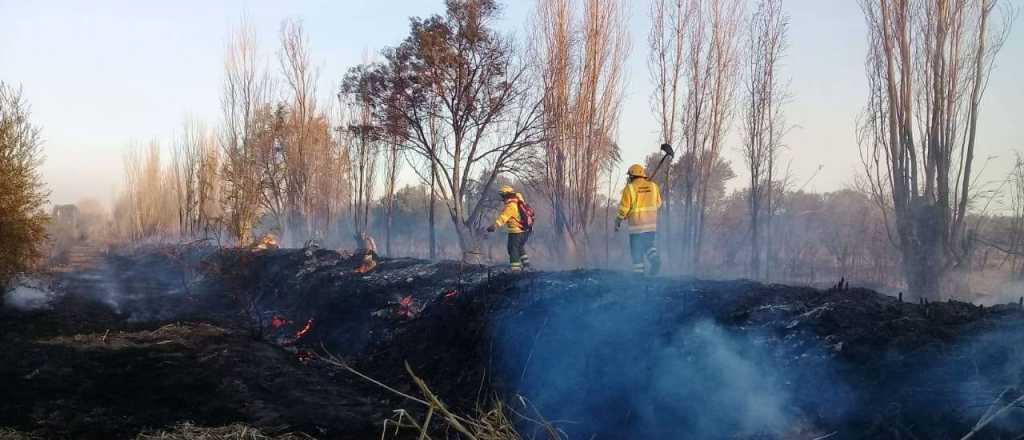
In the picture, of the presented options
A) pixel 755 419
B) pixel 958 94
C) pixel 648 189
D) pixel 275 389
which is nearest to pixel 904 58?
pixel 958 94

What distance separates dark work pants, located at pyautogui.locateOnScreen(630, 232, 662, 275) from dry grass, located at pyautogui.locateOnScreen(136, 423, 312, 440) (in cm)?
538

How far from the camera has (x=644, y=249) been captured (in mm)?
9781

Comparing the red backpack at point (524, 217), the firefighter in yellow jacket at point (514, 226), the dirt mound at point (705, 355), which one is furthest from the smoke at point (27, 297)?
the red backpack at point (524, 217)

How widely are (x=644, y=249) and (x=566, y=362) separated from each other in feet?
10.5

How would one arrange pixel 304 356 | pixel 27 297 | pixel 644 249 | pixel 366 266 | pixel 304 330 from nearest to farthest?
pixel 644 249, pixel 304 356, pixel 304 330, pixel 366 266, pixel 27 297

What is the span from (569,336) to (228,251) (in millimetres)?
9103

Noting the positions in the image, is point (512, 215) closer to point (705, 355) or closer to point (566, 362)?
point (566, 362)

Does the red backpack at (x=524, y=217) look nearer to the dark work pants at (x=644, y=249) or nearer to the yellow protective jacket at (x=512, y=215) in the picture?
the yellow protective jacket at (x=512, y=215)

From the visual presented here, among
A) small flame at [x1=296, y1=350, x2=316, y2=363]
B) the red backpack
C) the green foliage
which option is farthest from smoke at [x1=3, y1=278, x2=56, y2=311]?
the red backpack

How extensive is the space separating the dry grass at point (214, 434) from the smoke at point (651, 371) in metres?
2.36

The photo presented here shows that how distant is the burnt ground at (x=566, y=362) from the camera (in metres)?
4.91

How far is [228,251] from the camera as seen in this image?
13.7 meters

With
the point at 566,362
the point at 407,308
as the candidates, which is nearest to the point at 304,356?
the point at 407,308

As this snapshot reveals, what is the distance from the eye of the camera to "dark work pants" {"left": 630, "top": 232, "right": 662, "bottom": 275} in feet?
31.6
